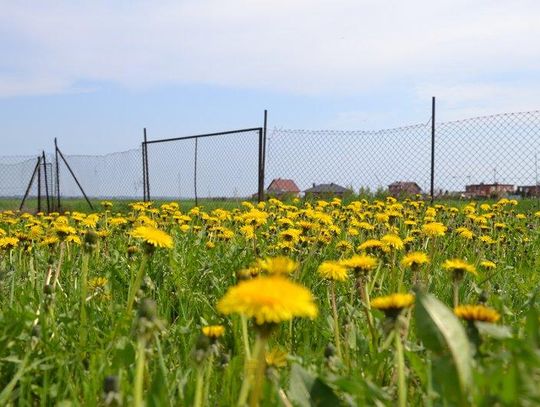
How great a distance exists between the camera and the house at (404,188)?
10.3 m

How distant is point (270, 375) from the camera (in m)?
1.16

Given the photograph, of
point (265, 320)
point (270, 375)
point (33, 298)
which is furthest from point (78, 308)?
point (265, 320)

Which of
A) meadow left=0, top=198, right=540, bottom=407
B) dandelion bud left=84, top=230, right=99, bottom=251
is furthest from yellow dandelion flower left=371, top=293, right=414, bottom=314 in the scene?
dandelion bud left=84, top=230, right=99, bottom=251

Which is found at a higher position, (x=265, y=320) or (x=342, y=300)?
(x=265, y=320)

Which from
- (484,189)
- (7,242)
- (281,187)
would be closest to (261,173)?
(281,187)

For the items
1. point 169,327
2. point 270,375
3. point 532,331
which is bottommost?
point 169,327

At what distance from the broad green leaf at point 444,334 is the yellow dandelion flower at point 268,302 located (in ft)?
0.84

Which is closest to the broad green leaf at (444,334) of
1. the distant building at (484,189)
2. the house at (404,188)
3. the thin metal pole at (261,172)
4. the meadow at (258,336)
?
the meadow at (258,336)

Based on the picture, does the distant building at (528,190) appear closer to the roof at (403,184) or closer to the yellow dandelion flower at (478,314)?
the roof at (403,184)

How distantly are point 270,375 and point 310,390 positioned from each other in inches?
3.9

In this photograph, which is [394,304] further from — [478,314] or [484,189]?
[484,189]

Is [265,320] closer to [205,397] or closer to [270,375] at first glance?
[270,375]

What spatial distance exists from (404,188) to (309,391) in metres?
9.81

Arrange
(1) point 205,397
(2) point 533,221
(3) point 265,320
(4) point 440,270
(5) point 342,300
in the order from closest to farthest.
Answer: (3) point 265,320
(1) point 205,397
(5) point 342,300
(4) point 440,270
(2) point 533,221
